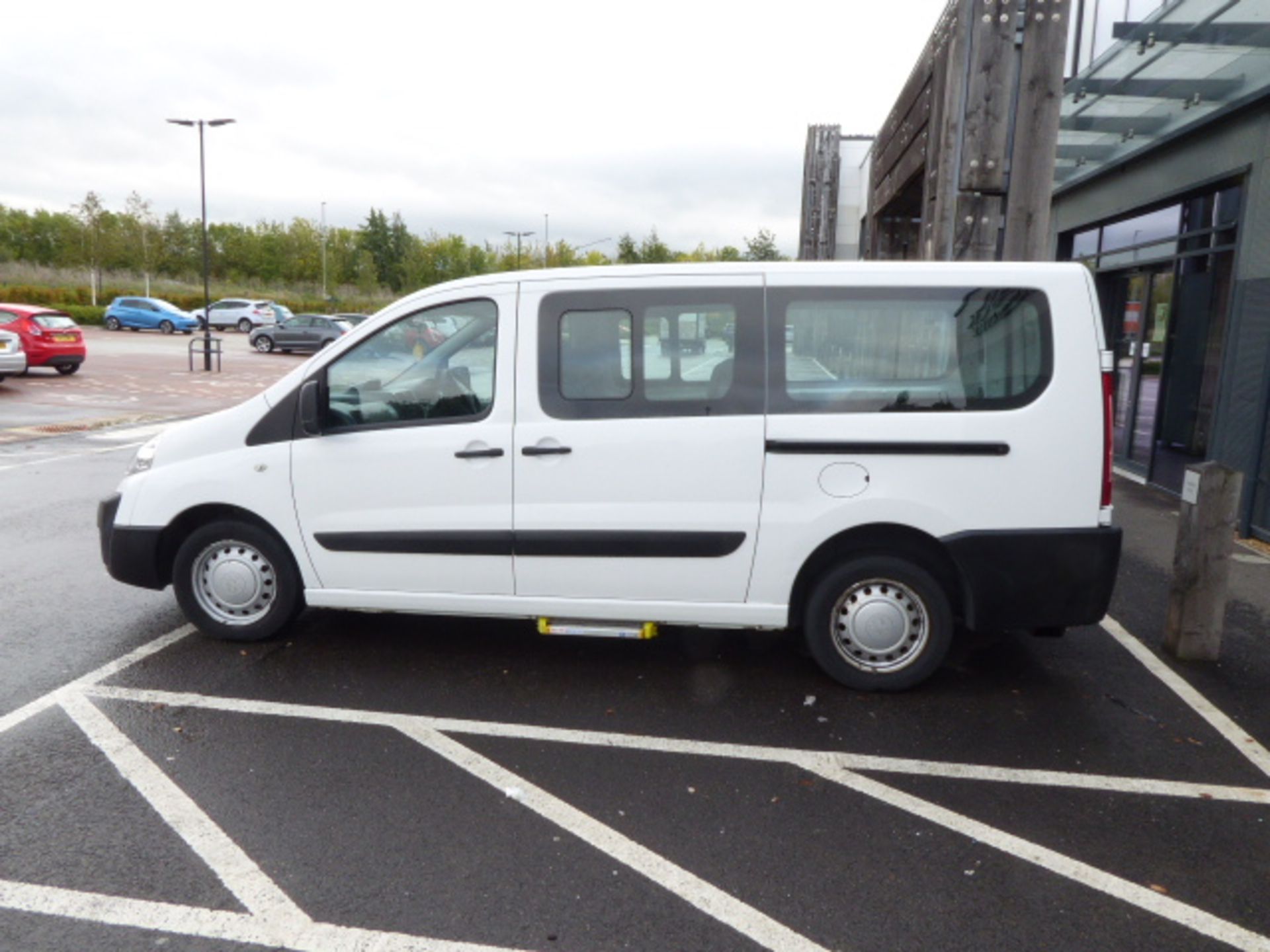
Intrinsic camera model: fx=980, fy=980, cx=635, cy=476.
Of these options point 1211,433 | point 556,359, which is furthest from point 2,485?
point 1211,433

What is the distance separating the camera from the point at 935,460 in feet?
14.1

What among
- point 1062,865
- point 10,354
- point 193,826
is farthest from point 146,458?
point 10,354

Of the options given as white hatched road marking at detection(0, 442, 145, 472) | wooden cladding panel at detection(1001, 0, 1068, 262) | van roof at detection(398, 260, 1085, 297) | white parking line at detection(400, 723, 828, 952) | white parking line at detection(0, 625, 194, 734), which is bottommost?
white hatched road marking at detection(0, 442, 145, 472)

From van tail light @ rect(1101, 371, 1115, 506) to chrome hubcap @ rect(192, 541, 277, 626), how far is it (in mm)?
3997

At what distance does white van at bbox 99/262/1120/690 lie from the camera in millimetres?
4305

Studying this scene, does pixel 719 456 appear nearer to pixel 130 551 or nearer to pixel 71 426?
pixel 130 551

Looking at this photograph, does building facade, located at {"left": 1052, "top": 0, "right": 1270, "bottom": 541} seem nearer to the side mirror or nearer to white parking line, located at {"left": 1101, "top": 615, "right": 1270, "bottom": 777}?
white parking line, located at {"left": 1101, "top": 615, "right": 1270, "bottom": 777}

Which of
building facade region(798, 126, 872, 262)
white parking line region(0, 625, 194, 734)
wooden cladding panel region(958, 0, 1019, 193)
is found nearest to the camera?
white parking line region(0, 625, 194, 734)

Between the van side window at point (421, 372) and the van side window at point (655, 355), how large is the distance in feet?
1.05

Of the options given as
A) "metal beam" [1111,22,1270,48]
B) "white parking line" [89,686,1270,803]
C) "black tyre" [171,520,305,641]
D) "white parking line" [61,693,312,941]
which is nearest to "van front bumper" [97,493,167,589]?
"black tyre" [171,520,305,641]

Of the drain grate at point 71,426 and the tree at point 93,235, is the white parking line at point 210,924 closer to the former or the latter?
the drain grate at point 71,426

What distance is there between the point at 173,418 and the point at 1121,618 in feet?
46.2

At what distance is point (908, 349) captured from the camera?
4316 millimetres

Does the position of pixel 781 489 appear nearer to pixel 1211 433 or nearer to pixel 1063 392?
pixel 1063 392
